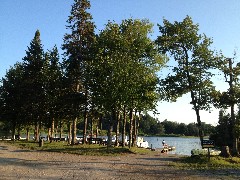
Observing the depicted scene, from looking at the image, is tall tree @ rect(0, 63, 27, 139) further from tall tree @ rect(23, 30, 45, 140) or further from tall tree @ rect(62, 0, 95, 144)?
tall tree @ rect(62, 0, 95, 144)

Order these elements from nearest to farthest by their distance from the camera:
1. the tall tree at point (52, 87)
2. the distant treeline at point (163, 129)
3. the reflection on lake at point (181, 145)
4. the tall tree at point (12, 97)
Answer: the tall tree at point (52, 87), the tall tree at point (12, 97), the reflection on lake at point (181, 145), the distant treeline at point (163, 129)

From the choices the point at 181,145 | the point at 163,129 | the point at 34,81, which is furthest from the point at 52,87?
the point at 163,129

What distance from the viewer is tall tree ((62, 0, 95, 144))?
4334 centimetres

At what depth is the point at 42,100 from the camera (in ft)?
163

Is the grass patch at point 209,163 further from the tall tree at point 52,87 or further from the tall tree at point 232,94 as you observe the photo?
the tall tree at point 52,87

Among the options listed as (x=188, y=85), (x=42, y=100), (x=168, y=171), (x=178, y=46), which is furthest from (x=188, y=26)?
(x=42, y=100)

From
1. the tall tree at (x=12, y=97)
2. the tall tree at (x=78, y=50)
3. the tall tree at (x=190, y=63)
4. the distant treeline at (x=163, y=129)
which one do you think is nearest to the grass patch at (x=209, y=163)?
the tall tree at (x=190, y=63)

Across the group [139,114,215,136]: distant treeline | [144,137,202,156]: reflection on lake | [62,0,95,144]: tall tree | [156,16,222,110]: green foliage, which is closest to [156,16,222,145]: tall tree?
[156,16,222,110]: green foliage

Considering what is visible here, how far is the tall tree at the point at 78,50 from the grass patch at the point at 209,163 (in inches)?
810

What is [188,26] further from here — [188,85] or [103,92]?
[103,92]

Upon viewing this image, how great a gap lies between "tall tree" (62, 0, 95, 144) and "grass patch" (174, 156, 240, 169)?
20.6 meters

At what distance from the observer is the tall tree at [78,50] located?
43344mm

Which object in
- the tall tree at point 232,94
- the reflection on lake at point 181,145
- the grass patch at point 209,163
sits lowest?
the reflection on lake at point 181,145

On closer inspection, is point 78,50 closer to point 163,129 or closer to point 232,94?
point 232,94
